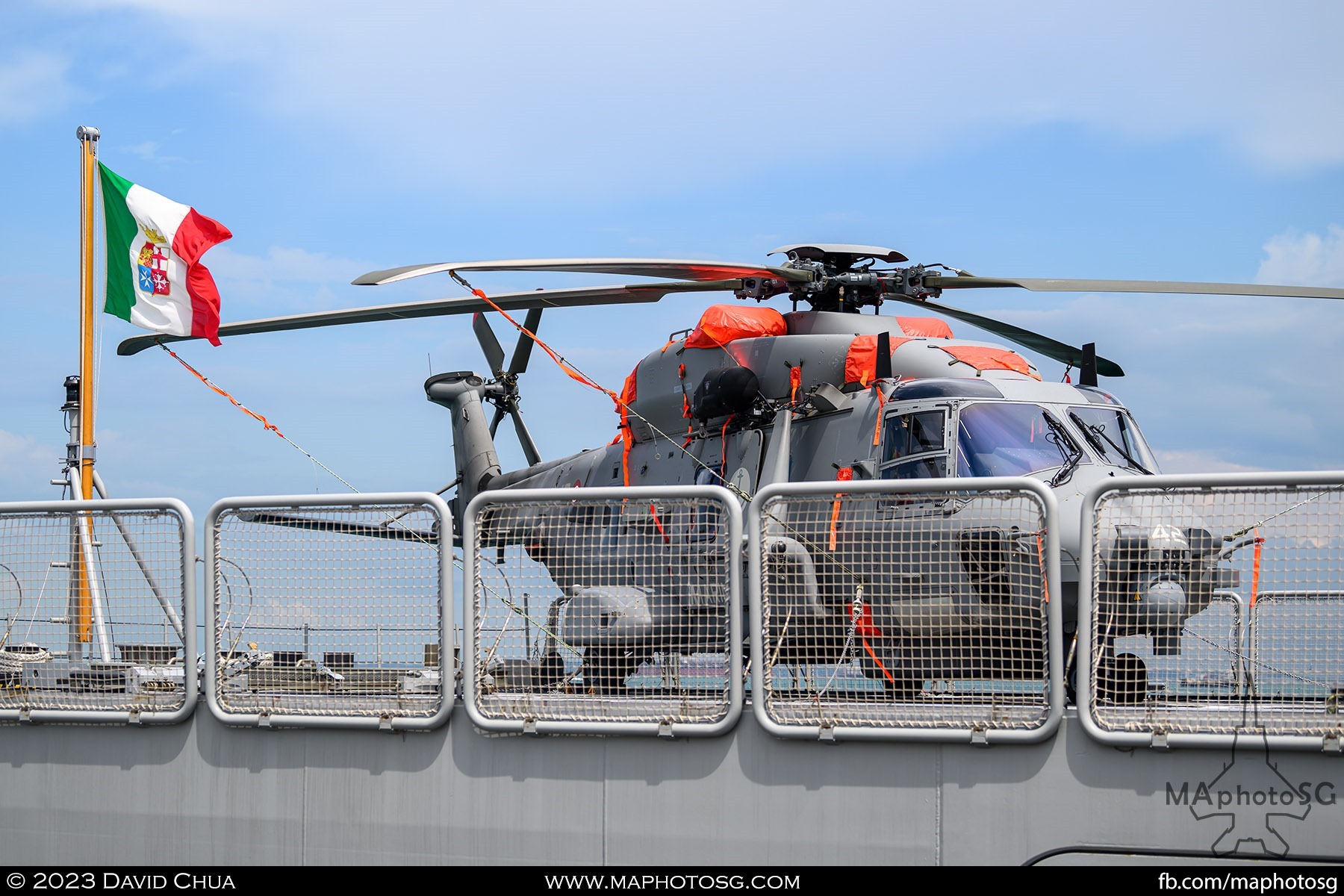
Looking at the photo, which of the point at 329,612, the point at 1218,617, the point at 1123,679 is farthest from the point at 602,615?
the point at 1218,617

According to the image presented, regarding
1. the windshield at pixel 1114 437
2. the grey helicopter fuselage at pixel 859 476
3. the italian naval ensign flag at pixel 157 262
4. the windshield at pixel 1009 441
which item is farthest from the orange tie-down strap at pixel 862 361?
the italian naval ensign flag at pixel 157 262

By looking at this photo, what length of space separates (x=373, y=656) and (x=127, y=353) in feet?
31.9

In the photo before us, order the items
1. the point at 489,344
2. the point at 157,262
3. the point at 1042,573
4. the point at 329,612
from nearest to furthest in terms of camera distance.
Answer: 1. the point at 1042,573
2. the point at 329,612
3. the point at 157,262
4. the point at 489,344

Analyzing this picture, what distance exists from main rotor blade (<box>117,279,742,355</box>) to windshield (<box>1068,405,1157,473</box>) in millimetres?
3760

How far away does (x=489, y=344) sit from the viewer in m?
14.9

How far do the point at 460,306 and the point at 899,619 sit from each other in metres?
8.45

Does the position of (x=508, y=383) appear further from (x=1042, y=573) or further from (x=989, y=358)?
(x=1042, y=573)

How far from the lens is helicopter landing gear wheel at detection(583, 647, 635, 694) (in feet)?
18.2

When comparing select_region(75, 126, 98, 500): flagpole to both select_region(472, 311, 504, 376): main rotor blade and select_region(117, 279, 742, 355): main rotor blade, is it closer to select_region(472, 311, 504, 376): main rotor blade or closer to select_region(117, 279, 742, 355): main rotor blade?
select_region(117, 279, 742, 355): main rotor blade

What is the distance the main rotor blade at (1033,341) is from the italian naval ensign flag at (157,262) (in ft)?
25.3

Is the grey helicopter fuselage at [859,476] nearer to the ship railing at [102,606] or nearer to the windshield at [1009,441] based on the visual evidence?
the windshield at [1009,441]

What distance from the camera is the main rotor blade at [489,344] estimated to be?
14641 mm

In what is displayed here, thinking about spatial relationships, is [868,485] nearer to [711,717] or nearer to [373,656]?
[711,717]

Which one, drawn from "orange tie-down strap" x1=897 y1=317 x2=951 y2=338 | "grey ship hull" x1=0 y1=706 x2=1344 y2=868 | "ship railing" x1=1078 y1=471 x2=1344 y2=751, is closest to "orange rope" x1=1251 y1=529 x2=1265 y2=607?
"ship railing" x1=1078 y1=471 x2=1344 y2=751
